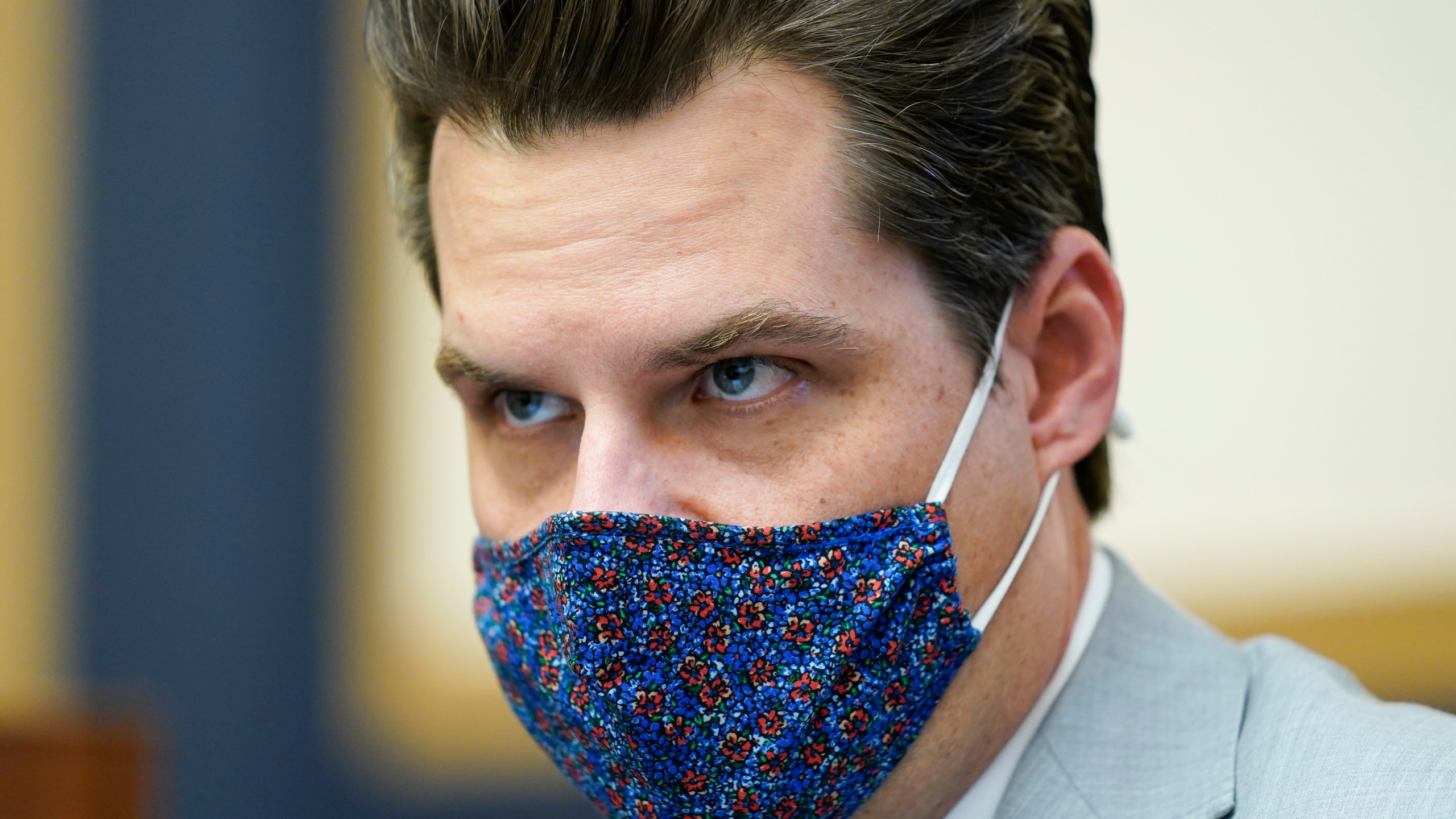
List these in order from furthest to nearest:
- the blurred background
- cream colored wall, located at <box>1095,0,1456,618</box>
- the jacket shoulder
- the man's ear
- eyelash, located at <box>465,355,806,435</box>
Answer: the blurred background
cream colored wall, located at <box>1095,0,1456,618</box>
the man's ear
eyelash, located at <box>465,355,806,435</box>
the jacket shoulder

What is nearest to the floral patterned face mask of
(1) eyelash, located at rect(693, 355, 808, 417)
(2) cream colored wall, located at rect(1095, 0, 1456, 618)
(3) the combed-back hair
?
(1) eyelash, located at rect(693, 355, 808, 417)

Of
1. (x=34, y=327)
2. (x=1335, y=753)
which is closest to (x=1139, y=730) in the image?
(x=1335, y=753)

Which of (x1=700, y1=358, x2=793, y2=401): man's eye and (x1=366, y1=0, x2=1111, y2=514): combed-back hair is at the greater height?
(x1=366, y1=0, x2=1111, y2=514): combed-back hair

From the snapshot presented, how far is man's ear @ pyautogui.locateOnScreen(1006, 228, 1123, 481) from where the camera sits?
1.53 m

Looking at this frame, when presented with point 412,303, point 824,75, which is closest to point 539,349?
point 824,75

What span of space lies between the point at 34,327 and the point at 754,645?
316 cm

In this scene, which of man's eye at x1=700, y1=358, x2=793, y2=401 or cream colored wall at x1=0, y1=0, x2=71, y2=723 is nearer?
man's eye at x1=700, y1=358, x2=793, y2=401

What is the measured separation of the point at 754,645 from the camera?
53.3 inches

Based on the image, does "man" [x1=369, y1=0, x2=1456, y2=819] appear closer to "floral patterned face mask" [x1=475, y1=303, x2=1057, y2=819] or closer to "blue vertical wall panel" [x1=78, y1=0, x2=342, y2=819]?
"floral patterned face mask" [x1=475, y1=303, x2=1057, y2=819]

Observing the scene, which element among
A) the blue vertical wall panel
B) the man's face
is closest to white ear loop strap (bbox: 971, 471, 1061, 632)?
the man's face

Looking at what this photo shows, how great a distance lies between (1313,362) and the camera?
3074 mm

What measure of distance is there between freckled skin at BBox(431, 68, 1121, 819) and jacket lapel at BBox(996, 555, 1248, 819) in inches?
2.4

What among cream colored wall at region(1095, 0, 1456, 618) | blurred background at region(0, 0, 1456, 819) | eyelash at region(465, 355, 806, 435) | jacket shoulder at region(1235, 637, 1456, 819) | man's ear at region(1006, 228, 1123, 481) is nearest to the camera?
jacket shoulder at region(1235, 637, 1456, 819)

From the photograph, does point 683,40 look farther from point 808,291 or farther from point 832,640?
point 832,640
